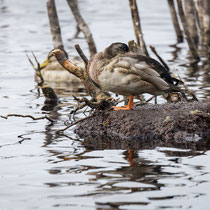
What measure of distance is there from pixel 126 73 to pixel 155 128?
93 centimetres

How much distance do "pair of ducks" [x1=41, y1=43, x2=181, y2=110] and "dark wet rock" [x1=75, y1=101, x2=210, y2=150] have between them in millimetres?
347

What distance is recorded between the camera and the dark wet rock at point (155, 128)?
8680 mm

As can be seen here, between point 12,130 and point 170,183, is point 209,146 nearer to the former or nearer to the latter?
point 170,183

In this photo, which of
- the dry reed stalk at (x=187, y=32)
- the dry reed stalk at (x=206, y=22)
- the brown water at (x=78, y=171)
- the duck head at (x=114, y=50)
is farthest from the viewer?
the dry reed stalk at (x=206, y=22)

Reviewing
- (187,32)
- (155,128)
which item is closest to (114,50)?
(155,128)

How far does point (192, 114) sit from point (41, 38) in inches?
594

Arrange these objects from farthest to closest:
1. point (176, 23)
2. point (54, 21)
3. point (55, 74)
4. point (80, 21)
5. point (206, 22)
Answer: point (176, 23) → point (206, 22) → point (55, 74) → point (80, 21) → point (54, 21)

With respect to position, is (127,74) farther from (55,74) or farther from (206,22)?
(206,22)

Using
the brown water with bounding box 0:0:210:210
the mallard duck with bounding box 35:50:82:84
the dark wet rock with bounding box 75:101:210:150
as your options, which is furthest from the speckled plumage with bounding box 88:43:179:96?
the mallard duck with bounding box 35:50:82:84

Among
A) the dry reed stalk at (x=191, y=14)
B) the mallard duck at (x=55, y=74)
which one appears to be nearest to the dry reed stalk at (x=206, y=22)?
the dry reed stalk at (x=191, y=14)

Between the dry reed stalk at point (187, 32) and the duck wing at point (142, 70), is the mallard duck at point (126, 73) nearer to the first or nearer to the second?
the duck wing at point (142, 70)

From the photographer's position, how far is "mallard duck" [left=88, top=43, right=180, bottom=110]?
859 centimetres

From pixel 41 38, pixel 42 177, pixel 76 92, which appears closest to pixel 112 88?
pixel 42 177

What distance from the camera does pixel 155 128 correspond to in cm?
887
